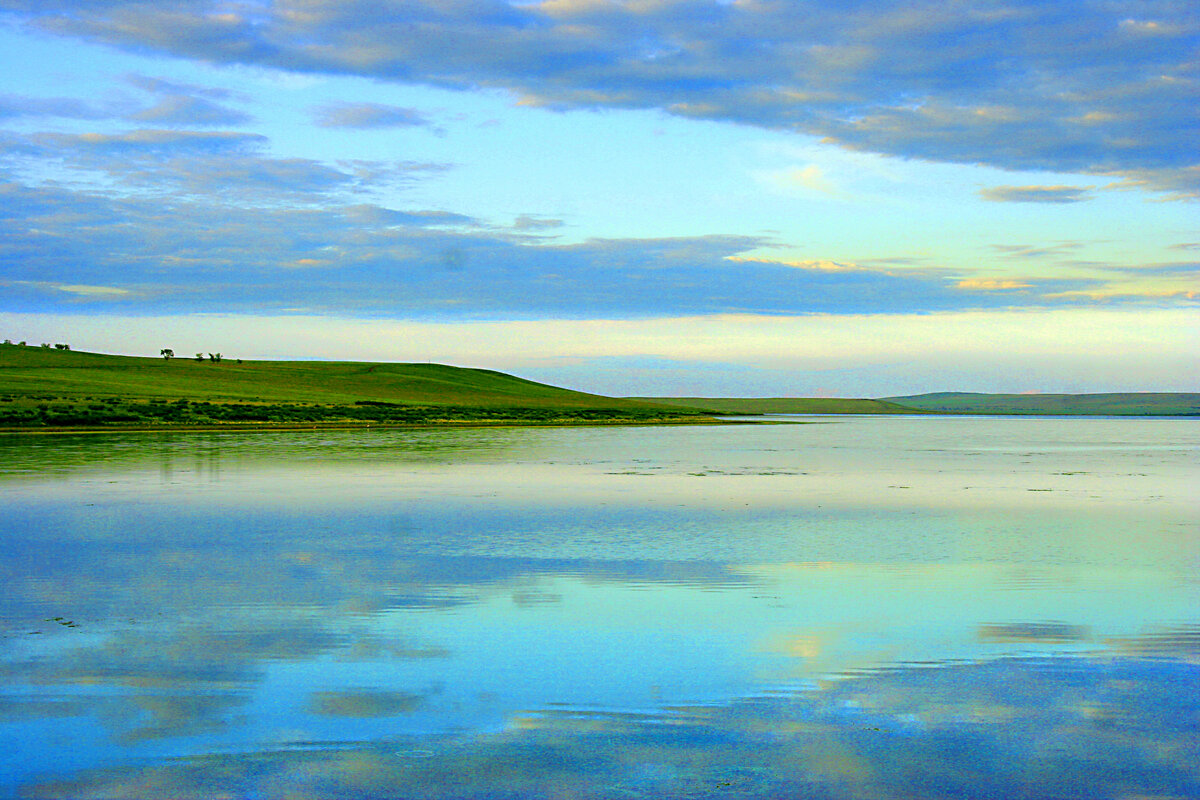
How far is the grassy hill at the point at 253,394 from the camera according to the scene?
6241cm

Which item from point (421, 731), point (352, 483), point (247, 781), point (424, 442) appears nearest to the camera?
point (247, 781)

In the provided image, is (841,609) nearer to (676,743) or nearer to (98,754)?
(676,743)

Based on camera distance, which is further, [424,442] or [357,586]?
[424,442]

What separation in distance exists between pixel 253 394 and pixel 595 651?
8415 cm

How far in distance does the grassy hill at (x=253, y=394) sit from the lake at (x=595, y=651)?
1777 inches

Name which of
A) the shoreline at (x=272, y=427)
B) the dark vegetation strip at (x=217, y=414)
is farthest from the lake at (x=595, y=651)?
the dark vegetation strip at (x=217, y=414)

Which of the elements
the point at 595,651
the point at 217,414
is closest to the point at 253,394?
the point at 217,414

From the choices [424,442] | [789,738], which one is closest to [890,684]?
[789,738]

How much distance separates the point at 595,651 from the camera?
8484mm

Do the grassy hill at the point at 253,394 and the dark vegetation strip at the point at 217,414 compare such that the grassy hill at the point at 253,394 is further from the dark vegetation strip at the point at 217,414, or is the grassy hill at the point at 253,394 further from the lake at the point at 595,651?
the lake at the point at 595,651

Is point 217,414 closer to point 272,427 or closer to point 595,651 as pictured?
point 272,427

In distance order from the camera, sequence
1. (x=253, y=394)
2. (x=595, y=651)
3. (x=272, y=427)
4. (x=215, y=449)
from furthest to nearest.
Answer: (x=253, y=394) < (x=272, y=427) < (x=215, y=449) < (x=595, y=651)

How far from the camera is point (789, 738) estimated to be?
629 centimetres

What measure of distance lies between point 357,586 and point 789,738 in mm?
6418
